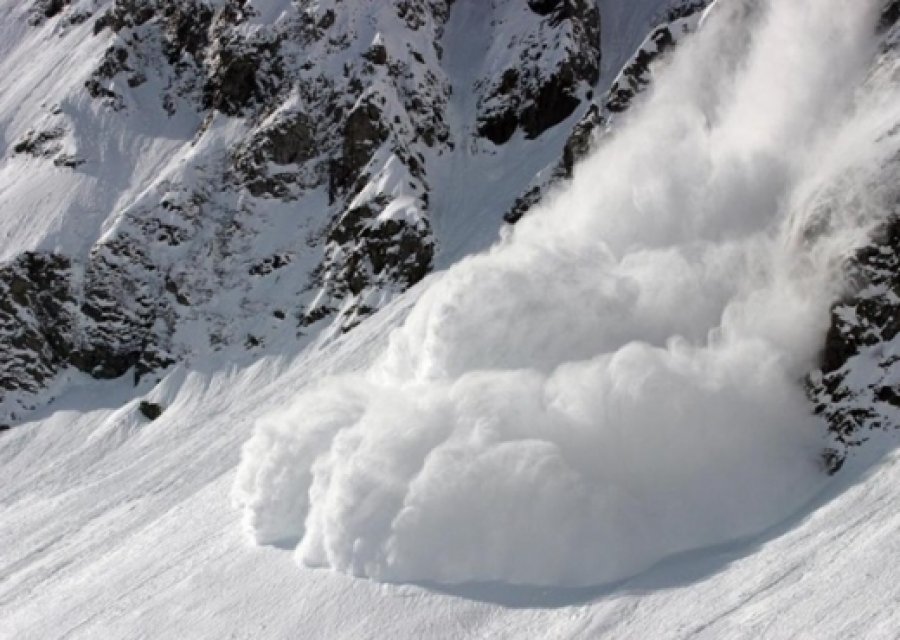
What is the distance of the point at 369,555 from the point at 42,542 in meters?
22.7

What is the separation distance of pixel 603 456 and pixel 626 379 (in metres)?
2.79

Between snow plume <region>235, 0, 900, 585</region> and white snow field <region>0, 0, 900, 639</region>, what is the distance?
10cm

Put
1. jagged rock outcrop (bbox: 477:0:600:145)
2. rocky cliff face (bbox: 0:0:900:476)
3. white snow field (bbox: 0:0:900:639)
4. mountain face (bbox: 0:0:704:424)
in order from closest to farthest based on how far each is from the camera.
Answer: white snow field (bbox: 0:0:900:639), rocky cliff face (bbox: 0:0:900:476), mountain face (bbox: 0:0:704:424), jagged rock outcrop (bbox: 477:0:600:145)

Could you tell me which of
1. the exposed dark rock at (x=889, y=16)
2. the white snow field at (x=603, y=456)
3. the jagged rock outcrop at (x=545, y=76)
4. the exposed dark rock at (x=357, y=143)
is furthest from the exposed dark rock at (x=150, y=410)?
the exposed dark rock at (x=889, y=16)

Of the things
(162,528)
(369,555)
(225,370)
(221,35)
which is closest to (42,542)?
(162,528)

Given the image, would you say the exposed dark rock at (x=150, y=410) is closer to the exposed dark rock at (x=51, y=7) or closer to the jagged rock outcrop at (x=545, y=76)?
the jagged rock outcrop at (x=545, y=76)

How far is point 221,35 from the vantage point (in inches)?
3125

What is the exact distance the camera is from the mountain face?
64438 millimetres

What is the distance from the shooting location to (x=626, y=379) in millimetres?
37406

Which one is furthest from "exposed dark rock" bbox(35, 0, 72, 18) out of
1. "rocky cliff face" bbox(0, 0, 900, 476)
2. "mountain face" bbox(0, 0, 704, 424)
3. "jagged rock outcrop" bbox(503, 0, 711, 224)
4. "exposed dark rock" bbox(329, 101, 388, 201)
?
"jagged rock outcrop" bbox(503, 0, 711, 224)

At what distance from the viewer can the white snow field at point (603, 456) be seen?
31.7m

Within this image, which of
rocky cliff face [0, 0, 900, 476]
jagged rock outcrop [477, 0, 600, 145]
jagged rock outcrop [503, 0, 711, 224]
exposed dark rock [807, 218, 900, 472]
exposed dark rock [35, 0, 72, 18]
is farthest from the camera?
exposed dark rock [35, 0, 72, 18]

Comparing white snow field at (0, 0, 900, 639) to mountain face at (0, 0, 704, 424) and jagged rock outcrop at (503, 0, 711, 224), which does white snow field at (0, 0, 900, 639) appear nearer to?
jagged rock outcrop at (503, 0, 711, 224)

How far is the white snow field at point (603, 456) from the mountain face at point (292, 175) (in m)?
12.3
